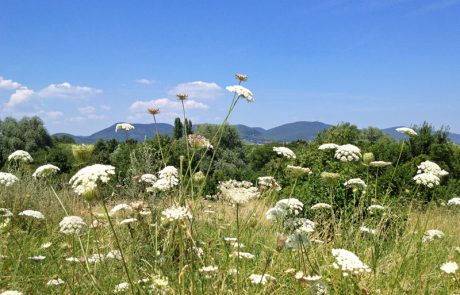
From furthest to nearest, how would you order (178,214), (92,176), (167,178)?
(167,178) → (178,214) → (92,176)

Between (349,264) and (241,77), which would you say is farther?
(241,77)

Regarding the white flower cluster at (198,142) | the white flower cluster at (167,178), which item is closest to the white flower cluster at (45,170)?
the white flower cluster at (167,178)

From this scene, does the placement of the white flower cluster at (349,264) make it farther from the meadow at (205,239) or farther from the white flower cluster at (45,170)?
the white flower cluster at (45,170)

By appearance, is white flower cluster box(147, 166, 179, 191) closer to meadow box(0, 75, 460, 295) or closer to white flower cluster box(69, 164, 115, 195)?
meadow box(0, 75, 460, 295)

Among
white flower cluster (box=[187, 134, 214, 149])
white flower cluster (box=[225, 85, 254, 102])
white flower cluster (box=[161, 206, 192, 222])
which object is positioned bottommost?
white flower cluster (box=[161, 206, 192, 222])

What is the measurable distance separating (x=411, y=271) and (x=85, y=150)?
284 centimetres

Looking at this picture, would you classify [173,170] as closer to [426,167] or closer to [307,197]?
[426,167]

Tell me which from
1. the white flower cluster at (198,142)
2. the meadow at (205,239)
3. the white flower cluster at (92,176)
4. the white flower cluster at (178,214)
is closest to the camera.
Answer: the white flower cluster at (92,176)

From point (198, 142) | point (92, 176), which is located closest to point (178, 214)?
point (92, 176)

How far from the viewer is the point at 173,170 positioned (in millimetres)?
2709

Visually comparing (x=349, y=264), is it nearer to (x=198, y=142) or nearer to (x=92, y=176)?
(x=198, y=142)

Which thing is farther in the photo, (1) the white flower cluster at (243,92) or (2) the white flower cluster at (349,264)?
(1) the white flower cluster at (243,92)

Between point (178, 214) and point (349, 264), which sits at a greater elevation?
point (178, 214)

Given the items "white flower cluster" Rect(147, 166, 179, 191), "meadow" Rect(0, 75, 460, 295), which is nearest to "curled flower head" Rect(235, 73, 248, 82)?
"meadow" Rect(0, 75, 460, 295)
